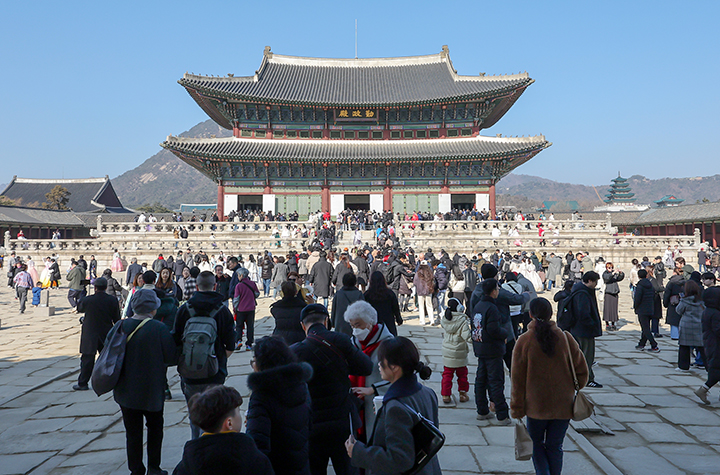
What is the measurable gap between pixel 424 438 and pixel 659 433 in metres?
4.14

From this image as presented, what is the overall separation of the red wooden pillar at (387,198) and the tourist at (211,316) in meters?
27.3

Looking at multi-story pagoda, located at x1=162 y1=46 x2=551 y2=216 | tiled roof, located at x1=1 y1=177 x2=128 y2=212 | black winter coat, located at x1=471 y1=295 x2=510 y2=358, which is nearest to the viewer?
black winter coat, located at x1=471 y1=295 x2=510 y2=358

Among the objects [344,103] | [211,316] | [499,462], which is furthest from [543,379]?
[344,103]

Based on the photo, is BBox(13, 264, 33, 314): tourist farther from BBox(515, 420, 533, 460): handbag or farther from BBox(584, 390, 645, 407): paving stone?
BBox(584, 390, 645, 407): paving stone

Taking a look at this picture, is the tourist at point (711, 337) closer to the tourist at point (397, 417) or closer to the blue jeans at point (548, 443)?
the blue jeans at point (548, 443)

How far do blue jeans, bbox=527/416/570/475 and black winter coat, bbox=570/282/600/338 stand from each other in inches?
115

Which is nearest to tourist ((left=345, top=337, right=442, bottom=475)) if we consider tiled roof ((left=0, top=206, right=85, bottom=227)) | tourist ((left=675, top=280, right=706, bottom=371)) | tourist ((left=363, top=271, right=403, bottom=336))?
tourist ((left=363, top=271, right=403, bottom=336))

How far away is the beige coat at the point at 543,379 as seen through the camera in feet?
12.0

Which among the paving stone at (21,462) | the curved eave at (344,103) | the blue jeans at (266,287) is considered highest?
the curved eave at (344,103)

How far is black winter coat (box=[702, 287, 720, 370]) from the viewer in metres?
5.80

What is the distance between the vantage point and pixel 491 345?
5188mm

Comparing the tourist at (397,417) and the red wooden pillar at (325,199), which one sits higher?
the red wooden pillar at (325,199)

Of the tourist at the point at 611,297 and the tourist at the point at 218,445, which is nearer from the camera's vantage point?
the tourist at the point at 218,445

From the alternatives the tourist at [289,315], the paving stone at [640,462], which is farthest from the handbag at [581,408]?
the tourist at [289,315]
